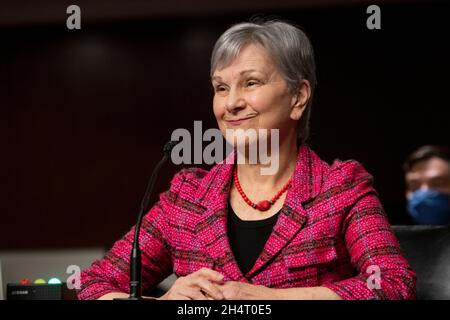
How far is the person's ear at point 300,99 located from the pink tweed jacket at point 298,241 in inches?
3.9

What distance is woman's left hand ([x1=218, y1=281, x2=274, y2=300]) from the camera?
1.68 meters

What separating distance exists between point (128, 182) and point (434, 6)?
8.30 ft

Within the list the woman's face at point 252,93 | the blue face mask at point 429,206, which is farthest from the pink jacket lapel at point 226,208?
the blue face mask at point 429,206

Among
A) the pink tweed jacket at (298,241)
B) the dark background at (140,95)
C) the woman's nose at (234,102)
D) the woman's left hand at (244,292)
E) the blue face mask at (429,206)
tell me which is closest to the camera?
the woman's left hand at (244,292)

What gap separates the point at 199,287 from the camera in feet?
5.71

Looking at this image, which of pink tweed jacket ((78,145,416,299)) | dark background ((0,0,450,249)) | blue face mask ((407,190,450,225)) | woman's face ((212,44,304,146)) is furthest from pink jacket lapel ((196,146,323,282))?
dark background ((0,0,450,249))

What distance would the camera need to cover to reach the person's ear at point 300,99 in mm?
2023

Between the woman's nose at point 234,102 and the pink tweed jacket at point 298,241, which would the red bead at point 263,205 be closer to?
the pink tweed jacket at point 298,241

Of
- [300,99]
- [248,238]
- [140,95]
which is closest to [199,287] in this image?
[248,238]

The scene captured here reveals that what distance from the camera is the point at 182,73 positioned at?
5867mm

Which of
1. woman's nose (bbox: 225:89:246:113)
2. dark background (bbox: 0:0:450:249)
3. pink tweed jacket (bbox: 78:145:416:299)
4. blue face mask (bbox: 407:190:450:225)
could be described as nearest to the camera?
pink tweed jacket (bbox: 78:145:416:299)

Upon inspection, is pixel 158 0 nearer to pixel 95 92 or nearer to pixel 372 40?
pixel 95 92

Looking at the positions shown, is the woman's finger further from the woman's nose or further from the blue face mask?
the blue face mask

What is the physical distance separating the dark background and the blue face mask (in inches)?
58.9
